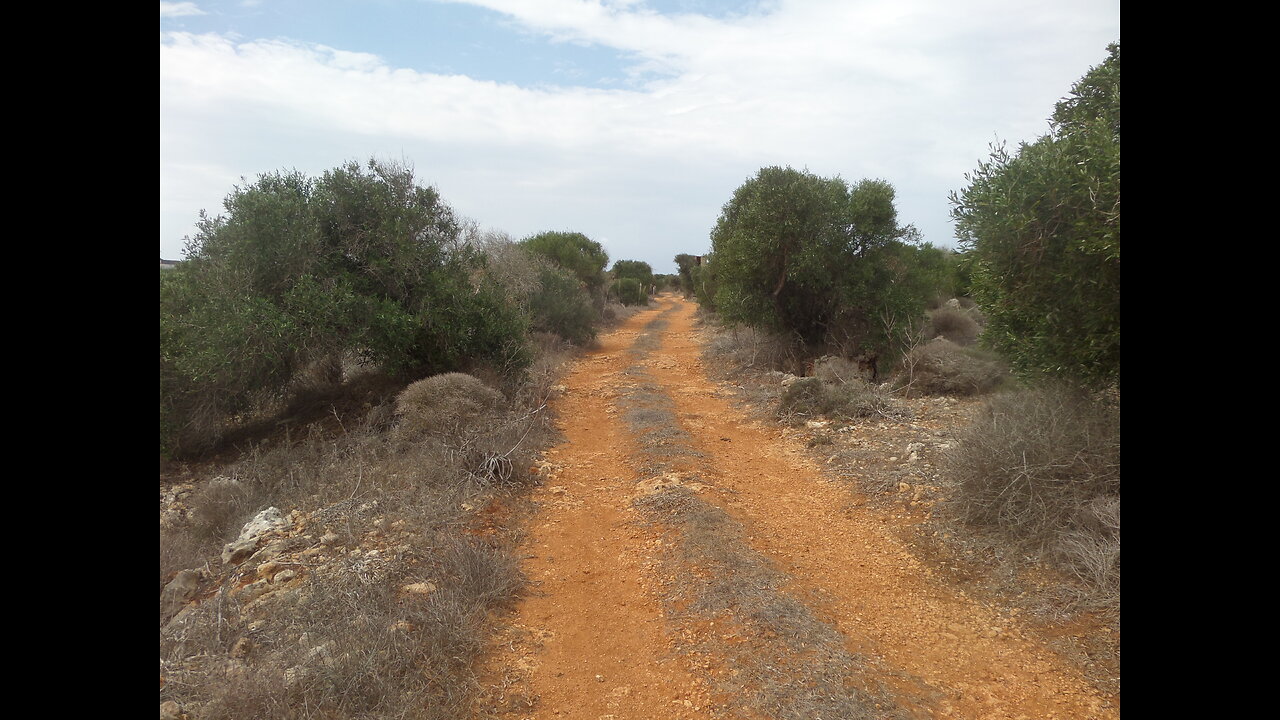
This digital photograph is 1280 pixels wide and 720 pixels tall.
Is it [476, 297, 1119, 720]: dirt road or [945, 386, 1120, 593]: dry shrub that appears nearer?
[476, 297, 1119, 720]: dirt road

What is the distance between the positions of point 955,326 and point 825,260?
20.3 feet

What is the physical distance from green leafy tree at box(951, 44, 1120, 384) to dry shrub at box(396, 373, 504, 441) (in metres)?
5.87

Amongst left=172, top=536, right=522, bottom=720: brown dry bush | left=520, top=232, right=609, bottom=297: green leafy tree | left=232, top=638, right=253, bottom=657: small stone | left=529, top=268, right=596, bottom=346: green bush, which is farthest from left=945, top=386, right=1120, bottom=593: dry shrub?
left=520, top=232, right=609, bottom=297: green leafy tree

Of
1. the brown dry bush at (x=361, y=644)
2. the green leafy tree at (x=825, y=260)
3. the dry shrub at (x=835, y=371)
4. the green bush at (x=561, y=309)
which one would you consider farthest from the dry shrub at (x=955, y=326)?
the brown dry bush at (x=361, y=644)

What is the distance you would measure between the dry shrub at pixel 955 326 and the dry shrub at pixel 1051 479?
12251mm

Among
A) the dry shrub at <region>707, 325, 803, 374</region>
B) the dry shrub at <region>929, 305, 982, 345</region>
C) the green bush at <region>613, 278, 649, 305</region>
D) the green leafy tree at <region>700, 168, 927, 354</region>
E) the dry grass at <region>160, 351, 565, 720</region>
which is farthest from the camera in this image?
the green bush at <region>613, 278, 649, 305</region>

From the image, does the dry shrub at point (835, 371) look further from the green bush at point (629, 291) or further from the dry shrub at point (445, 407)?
the green bush at point (629, 291)

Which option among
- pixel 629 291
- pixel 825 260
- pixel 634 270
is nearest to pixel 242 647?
pixel 825 260

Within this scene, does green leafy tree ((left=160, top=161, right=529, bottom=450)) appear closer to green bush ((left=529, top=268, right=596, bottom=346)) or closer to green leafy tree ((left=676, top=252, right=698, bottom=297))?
green bush ((left=529, top=268, right=596, bottom=346))

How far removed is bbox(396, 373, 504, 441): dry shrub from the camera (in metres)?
7.97

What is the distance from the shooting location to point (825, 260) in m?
13.2

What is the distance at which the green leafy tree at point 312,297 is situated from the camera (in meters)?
8.68
